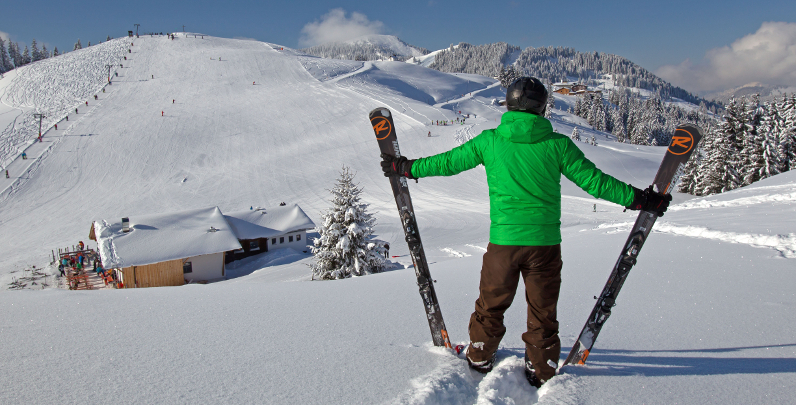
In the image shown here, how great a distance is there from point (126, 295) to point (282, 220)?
22559mm

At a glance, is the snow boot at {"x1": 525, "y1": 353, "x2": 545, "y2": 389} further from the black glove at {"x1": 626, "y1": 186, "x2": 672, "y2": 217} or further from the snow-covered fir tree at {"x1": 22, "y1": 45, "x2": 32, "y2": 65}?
the snow-covered fir tree at {"x1": 22, "y1": 45, "x2": 32, "y2": 65}

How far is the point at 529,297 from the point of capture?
2611 millimetres

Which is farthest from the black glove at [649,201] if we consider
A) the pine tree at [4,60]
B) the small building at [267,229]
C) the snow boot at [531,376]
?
the pine tree at [4,60]

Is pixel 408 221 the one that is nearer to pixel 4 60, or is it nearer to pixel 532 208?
pixel 532 208

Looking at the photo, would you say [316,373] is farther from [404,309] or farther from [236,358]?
[404,309]

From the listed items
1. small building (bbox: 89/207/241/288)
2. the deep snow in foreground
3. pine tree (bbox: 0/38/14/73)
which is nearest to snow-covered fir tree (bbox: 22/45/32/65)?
pine tree (bbox: 0/38/14/73)

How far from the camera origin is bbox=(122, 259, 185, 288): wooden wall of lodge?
18219mm

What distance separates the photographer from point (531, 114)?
8.37ft

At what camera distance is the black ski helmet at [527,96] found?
2.54 meters

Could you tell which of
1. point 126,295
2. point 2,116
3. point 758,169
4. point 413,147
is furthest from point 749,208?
point 2,116

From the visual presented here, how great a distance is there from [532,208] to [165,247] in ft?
68.3

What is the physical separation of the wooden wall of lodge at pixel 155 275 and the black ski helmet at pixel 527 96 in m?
20.2

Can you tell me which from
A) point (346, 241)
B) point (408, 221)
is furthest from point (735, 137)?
point (408, 221)

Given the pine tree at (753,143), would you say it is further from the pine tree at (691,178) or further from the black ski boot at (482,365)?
the black ski boot at (482,365)
